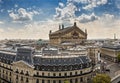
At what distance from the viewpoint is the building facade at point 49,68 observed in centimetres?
7531

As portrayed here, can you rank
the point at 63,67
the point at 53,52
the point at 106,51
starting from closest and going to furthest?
the point at 63,67 → the point at 53,52 → the point at 106,51

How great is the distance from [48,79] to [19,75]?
1357 cm

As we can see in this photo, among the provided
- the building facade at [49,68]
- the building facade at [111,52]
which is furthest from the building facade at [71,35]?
the building facade at [49,68]

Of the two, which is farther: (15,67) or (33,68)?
(15,67)

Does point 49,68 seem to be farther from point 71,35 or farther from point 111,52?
point 111,52

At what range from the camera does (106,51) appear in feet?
512

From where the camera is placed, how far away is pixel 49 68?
247 feet

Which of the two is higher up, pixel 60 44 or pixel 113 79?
pixel 60 44

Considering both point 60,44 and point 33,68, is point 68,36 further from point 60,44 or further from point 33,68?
point 33,68

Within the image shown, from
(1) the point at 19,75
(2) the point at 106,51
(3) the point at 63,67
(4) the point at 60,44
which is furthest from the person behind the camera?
(2) the point at 106,51

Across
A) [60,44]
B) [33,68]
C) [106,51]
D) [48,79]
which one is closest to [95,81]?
[48,79]

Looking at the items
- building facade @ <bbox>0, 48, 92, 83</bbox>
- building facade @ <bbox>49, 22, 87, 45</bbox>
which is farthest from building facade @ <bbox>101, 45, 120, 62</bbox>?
building facade @ <bbox>0, 48, 92, 83</bbox>

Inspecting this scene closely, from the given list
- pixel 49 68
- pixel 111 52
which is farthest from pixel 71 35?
pixel 49 68

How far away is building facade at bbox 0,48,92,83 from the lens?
75.3 metres
